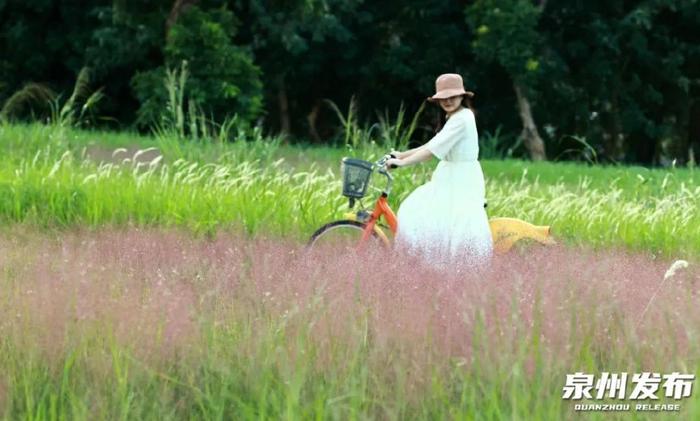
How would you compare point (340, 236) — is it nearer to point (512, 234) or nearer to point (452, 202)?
point (452, 202)

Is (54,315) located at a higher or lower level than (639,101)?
higher

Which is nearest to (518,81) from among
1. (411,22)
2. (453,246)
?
(411,22)

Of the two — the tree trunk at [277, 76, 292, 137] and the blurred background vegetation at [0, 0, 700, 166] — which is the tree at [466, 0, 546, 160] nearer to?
the blurred background vegetation at [0, 0, 700, 166]

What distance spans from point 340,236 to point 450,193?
77 centimetres

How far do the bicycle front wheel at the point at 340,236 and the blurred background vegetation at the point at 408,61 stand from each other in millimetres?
16509

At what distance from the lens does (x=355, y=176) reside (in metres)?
7.57

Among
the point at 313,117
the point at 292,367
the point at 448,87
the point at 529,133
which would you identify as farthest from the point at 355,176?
the point at 313,117

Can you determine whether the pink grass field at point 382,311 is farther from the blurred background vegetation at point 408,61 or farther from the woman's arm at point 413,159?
the blurred background vegetation at point 408,61

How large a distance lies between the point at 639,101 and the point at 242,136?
20.0m

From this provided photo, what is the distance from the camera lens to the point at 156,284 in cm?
607

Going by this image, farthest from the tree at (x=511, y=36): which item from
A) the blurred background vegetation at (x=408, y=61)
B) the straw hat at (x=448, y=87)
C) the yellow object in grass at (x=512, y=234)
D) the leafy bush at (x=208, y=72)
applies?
the straw hat at (x=448, y=87)

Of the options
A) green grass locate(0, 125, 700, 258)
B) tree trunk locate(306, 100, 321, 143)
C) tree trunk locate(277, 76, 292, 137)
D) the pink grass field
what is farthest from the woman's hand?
tree trunk locate(306, 100, 321, 143)

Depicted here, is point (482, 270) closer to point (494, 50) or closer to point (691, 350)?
point (691, 350)

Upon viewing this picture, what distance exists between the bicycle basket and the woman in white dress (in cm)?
15
